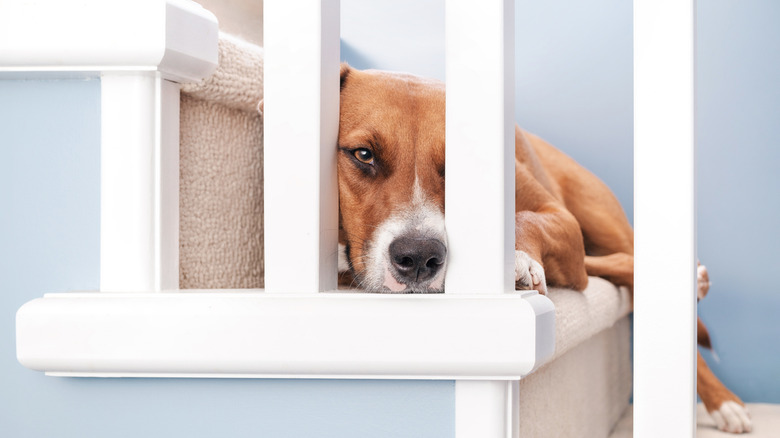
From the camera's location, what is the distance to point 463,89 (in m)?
0.57

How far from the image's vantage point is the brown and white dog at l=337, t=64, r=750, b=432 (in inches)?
41.3

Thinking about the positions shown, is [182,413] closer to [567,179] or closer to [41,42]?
[41,42]

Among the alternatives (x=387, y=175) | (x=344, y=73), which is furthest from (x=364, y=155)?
(x=344, y=73)

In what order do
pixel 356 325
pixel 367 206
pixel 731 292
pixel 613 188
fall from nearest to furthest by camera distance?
pixel 356 325
pixel 367 206
pixel 731 292
pixel 613 188

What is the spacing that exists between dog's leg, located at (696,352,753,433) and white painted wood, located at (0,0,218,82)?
5.74 feet

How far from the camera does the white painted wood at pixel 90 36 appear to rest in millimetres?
567

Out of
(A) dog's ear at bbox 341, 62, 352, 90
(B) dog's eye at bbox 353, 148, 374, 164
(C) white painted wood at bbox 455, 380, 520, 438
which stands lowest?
(C) white painted wood at bbox 455, 380, 520, 438

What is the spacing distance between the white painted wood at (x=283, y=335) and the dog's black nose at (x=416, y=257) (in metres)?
0.38

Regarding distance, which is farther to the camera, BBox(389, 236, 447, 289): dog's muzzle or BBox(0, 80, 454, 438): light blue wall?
BBox(389, 236, 447, 289): dog's muzzle

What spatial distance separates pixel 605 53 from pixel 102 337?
2419mm

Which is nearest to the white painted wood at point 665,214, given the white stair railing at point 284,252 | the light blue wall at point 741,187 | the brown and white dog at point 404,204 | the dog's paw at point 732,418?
the white stair railing at point 284,252

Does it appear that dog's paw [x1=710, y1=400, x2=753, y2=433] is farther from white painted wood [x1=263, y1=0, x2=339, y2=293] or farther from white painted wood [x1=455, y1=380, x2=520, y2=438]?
white painted wood [x1=263, y1=0, x2=339, y2=293]

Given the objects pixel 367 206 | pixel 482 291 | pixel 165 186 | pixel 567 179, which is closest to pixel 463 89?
pixel 482 291

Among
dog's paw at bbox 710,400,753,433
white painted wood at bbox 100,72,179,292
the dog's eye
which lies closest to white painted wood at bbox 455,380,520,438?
white painted wood at bbox 100,72,179,292
